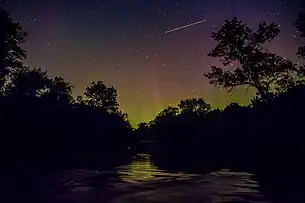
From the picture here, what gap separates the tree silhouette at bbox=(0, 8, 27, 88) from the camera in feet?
130

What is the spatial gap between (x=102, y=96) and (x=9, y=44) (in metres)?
50.5

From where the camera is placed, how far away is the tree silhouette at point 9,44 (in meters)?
39.6

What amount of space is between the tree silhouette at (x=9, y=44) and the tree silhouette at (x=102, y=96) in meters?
43.2

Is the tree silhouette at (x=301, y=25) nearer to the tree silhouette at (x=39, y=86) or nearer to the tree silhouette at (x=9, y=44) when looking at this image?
the tree silhouette at (x=9, y=44)

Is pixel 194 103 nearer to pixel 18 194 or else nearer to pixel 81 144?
pixel 81 144

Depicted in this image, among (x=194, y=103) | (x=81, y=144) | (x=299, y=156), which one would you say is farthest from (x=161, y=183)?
(x=194, y=103)

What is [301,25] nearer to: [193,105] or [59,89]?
[59,89]

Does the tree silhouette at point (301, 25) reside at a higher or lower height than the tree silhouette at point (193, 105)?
lower

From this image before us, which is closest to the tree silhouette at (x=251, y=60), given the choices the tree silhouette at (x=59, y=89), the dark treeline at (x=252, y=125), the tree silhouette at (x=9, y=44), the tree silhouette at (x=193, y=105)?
the dark treeline at (x=252, y=125)

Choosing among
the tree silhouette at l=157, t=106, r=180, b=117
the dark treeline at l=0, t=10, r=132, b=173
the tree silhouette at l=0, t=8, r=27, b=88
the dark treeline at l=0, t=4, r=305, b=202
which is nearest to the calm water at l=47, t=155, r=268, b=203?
the dark treeline at l=0, t=4, r=305, b=202

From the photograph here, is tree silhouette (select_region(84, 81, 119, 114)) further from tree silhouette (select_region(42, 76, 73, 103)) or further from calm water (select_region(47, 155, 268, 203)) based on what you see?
calm water (select_region(47, 155, 268, 203))

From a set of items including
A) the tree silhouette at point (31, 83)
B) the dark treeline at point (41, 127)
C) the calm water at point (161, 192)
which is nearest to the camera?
the calm water at point (161, 192)

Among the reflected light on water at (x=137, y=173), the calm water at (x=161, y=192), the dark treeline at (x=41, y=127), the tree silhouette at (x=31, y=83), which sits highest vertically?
the tree silhouette at (x=31, y=83)

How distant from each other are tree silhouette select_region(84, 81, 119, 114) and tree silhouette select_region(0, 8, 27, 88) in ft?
142
